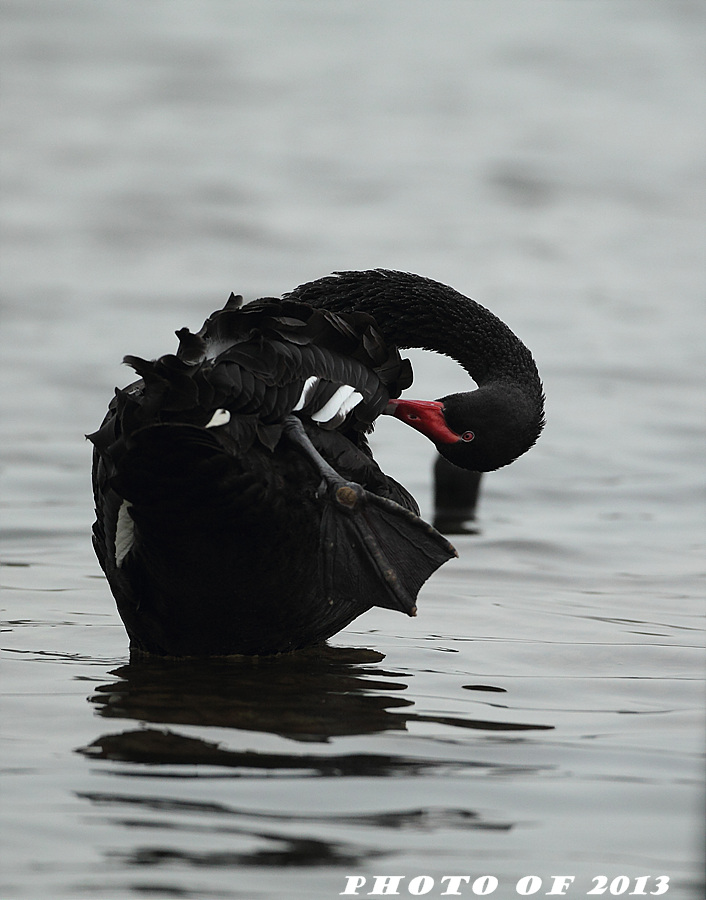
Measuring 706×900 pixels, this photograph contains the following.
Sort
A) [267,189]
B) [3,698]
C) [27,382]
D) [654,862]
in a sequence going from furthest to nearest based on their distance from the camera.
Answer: [267,189] < [27,382] < [3,698] < [654,862]

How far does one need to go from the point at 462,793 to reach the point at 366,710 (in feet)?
2.42

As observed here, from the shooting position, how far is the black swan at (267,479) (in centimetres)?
338

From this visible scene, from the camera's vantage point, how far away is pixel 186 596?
3.89m

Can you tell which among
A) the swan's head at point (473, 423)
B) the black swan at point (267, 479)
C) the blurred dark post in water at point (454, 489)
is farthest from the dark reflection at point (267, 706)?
the blurred dark post in water at point (454, 489)

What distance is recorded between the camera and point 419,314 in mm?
4801

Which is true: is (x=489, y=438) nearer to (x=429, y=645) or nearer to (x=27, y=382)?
(x=429, y=645)

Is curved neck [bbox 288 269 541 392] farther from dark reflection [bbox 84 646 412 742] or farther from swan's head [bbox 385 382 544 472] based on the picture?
dark reflection [bbox 84 646 412 742]

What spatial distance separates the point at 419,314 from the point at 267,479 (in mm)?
1470

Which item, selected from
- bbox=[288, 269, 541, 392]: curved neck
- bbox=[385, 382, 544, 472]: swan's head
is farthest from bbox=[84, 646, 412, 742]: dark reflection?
bbox=[288, 269, 541, 392]: curved neck

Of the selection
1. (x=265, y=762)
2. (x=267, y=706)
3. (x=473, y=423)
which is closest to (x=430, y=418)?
(x=473, y=423)

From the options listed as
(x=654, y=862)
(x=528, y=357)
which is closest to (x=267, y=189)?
(x=528, y=357)

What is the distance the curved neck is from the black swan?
0.36 metres

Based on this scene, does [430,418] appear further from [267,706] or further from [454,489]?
[454,489]

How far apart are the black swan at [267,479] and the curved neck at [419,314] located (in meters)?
0.36
